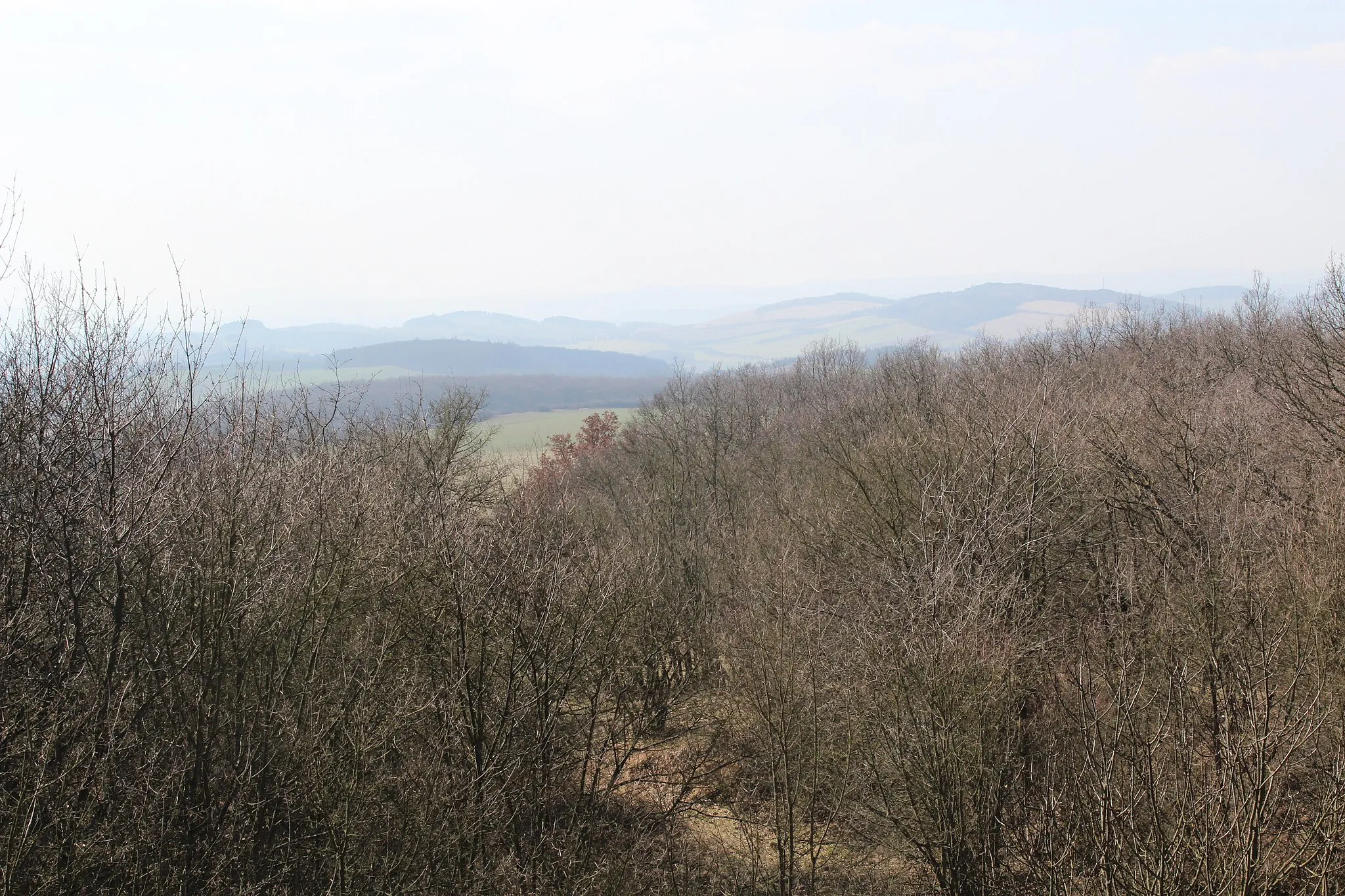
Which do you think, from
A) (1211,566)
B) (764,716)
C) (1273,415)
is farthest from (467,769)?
(1273,415)

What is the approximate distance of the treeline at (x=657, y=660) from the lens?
8.53 m

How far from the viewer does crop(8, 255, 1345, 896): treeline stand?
336 inches

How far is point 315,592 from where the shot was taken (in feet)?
39.1

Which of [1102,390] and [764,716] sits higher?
[1102,390]

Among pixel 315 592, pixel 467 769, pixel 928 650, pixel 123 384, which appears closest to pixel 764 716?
pixel 928 650

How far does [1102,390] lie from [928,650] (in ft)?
75.1

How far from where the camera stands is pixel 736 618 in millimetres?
20016

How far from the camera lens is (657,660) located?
21.4 m

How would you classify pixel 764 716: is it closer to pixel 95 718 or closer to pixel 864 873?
pixel 864 873

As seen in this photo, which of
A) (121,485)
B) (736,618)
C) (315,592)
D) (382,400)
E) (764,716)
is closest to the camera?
(121,485)

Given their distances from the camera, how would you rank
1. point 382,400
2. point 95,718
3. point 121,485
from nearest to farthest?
point 95,718 < point 121,485 < point 382,400

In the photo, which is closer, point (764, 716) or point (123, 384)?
point (123, 384)

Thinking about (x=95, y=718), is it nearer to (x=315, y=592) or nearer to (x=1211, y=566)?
(x=315, y=592)

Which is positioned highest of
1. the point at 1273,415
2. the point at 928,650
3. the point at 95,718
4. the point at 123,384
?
the point at 123,384
